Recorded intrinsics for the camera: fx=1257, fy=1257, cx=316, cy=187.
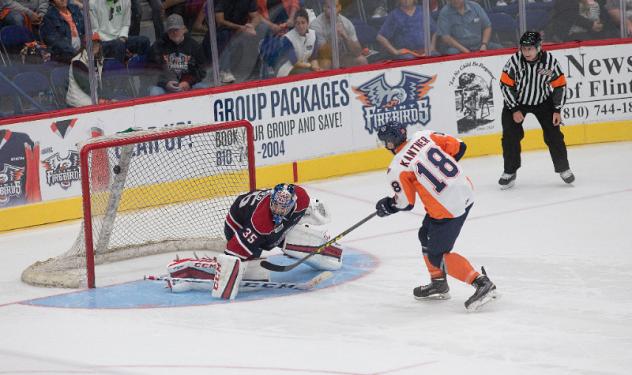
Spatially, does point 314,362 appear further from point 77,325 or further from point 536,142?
point 536,142

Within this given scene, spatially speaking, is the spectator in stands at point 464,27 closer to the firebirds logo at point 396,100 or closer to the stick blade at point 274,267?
the firebirds logo at point 396,100

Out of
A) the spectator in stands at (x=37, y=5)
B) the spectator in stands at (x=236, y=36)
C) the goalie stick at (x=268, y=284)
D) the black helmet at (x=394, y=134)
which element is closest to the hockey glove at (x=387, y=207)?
the black helmet at (x=394, y=134)

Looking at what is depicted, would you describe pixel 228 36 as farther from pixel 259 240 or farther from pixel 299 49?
pixel 259 240

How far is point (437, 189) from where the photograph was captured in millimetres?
6410

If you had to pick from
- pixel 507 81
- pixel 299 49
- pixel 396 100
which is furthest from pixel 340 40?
pixel 507 81

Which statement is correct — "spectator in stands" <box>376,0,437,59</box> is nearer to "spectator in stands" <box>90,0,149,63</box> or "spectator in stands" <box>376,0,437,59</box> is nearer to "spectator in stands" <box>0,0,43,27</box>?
"spectator in stands" <box>90,0,149,63</box>

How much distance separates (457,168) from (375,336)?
987mm

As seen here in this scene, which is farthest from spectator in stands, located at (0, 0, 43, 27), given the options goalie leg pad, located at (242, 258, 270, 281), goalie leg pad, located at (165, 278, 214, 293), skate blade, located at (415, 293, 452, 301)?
skate blade, located at (415, 293, 452, 301)

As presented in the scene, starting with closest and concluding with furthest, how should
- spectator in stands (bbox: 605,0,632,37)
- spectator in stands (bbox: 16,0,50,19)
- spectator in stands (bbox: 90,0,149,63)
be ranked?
1. spectator in stands (bbox: 16,0,50,19)
2. spectator in stands (bbox: 90,0,149,63)
3. spectator in stands (bbox: 605,0,632,37)

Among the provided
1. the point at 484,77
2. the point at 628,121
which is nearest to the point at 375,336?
the point at 484,77

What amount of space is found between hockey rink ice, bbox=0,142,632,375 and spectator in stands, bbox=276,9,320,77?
6.03 ft

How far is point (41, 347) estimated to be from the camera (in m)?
6.24

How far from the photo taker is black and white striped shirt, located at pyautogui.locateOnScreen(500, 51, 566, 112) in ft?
31.7

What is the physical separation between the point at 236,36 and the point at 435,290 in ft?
13.7
